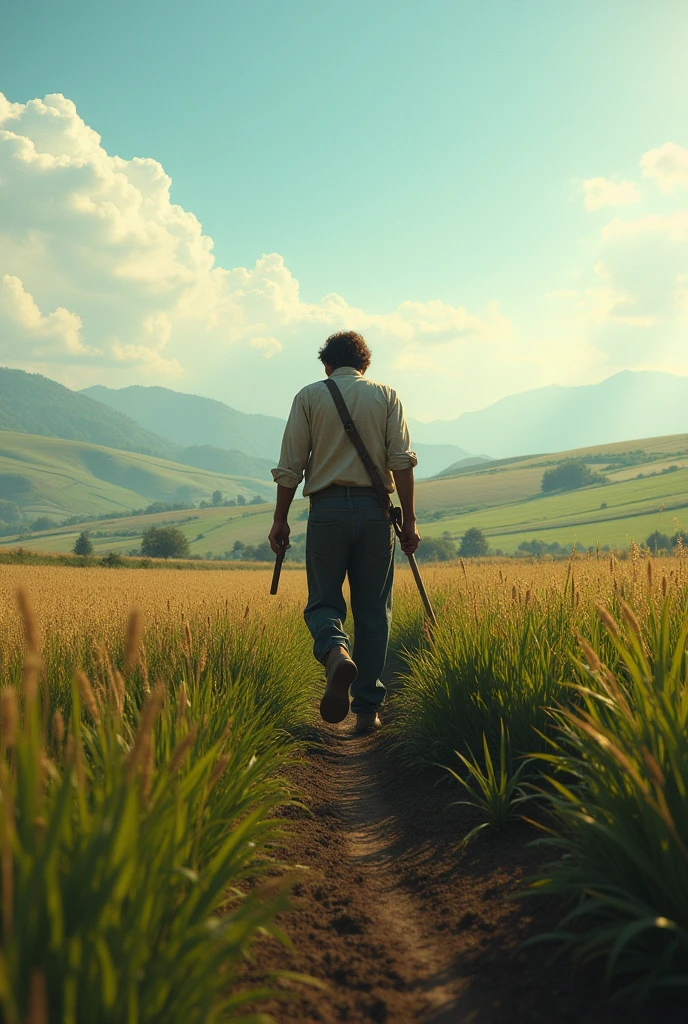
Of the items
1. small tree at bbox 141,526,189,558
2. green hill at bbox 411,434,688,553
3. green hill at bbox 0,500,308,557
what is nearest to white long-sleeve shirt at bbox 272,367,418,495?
green hill at bbox 411,434,688,553

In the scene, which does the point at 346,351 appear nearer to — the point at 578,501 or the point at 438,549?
the point at 438,549

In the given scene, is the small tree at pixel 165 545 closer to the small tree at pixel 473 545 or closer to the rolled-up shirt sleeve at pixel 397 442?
the small tree at pixel 473 545

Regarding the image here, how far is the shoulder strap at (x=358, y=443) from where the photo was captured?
18.6ft

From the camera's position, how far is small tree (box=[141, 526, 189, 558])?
74.6 metres

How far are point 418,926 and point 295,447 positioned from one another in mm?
3744

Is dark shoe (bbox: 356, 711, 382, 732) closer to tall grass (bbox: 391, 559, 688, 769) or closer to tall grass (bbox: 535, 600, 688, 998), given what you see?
tall grass (bbox: 391, 559, 688, 769)

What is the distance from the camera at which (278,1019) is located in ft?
6.94

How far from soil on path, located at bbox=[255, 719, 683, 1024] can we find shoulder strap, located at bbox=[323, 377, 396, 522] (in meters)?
2.26

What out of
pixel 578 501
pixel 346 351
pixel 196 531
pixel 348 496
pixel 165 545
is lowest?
pixel 165 545

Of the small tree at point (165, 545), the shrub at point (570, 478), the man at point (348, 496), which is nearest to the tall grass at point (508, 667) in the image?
the man at point (348, 496)

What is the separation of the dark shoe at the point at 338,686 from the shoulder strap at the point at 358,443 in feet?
4.45

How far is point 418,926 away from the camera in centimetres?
289

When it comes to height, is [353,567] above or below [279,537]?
below

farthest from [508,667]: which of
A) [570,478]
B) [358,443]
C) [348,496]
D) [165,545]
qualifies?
[570,478]
